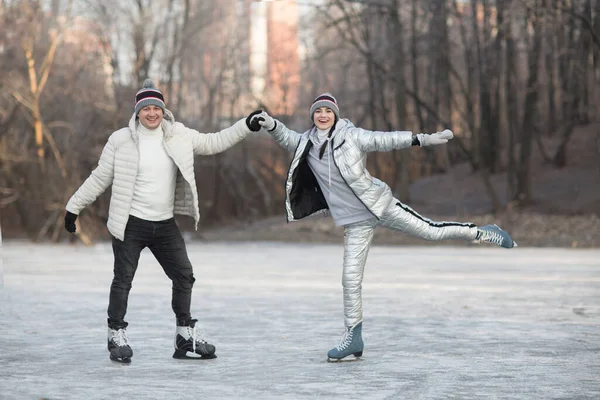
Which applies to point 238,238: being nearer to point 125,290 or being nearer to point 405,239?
point 405,239

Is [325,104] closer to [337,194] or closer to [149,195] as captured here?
[337,194]

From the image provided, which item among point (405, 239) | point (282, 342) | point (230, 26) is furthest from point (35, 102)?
point (230, 26)

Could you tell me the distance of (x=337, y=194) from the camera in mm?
9367

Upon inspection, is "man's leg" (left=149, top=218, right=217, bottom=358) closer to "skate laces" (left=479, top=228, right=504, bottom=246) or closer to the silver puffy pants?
the silver puffy pants

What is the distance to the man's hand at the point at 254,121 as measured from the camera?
925 centimetres

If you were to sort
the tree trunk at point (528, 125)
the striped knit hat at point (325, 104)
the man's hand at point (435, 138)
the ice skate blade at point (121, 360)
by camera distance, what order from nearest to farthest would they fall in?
the man's hand at point (435, 138) < the ice skate blade at point (121, 360) < the striped knit hat at point (325, 104) < the tree trunk at point (528, 125)

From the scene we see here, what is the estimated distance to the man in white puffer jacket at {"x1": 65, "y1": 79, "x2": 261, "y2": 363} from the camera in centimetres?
925

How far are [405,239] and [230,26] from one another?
1408 inches

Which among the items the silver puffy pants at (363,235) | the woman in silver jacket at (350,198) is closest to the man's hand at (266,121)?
the woman in silver jacket at (350,198)

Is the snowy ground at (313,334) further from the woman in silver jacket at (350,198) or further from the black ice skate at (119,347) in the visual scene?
the woman in silver jacket at (350,198)

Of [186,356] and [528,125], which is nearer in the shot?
[186,356]

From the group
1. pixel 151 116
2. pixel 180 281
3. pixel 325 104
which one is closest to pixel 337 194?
pixel 325 104

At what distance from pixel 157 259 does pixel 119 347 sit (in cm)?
72

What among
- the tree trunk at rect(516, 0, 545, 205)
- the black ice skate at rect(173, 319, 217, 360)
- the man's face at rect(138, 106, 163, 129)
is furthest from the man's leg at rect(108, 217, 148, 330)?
the tree trunk at rect(516, 0, 545, 205)
